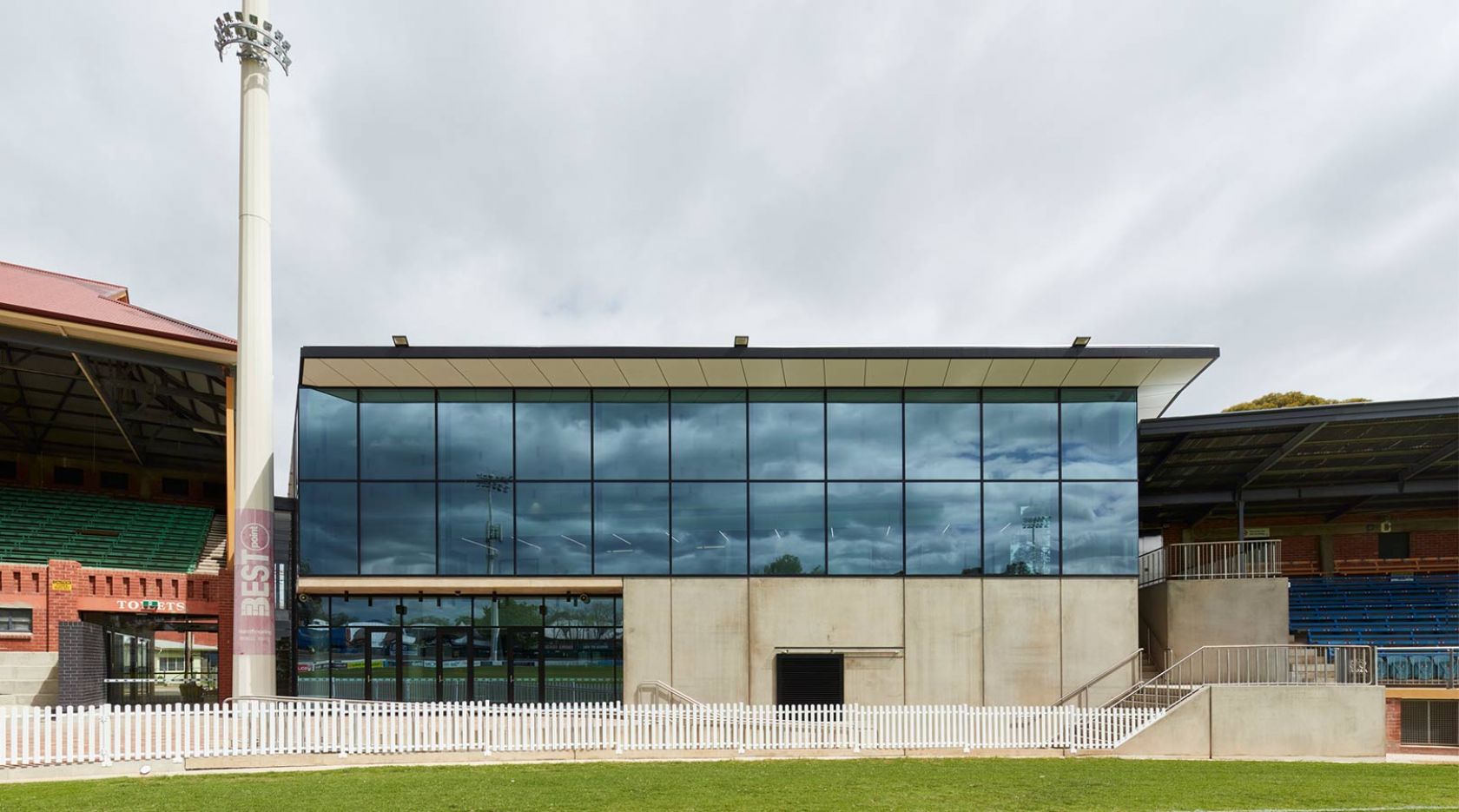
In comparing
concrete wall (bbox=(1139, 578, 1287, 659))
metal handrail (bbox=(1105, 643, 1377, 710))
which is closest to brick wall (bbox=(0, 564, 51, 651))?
metal handrail (bbox=(1105, 643, 1377, 710))

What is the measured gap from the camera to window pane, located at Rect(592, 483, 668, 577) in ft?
68.2

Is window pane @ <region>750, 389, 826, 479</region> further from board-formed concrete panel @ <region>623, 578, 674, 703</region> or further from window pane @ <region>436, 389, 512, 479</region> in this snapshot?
window pane @ <region>436, 389, 512, 479</region>

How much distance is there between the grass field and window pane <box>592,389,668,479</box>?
25.0ft

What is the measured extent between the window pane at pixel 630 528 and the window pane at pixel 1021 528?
7412mm

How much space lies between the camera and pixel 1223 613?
2055 cm

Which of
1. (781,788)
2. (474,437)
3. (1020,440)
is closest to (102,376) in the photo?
(474,437)

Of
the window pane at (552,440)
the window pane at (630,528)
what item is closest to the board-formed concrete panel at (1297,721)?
the window pane at (630,528)

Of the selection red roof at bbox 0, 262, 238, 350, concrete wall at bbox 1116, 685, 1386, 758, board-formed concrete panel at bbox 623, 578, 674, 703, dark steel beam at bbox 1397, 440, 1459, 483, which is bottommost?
concrete wall at bbox 1116, 685, 1386, 758

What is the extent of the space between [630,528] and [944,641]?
7.47 meters

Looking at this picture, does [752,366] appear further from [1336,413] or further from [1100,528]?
[1336,413]

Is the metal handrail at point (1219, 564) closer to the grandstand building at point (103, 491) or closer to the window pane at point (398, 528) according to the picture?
the window pane at point (398, 528)

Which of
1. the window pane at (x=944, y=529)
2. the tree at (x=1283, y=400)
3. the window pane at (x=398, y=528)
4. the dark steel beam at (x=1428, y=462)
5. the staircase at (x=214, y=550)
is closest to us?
the window pane at (x=398, y=528)

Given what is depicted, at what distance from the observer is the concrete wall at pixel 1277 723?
17.3 meters

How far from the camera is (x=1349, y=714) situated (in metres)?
17.5
